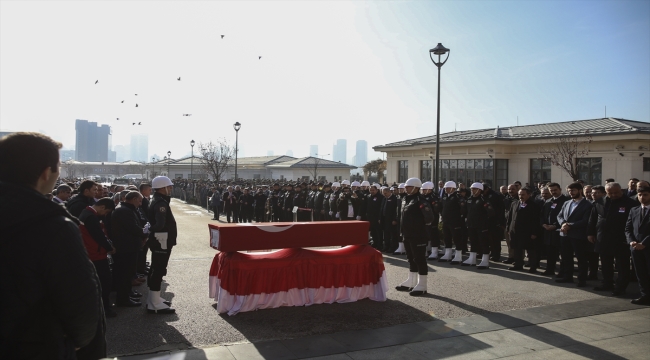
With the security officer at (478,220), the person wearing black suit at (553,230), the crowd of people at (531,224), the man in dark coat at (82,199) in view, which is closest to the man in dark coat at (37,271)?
the man in dark coat at (82,199)

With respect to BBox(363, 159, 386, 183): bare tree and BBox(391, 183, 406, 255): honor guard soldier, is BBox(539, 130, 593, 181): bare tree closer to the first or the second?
BBox(391, 183, 406, 255): honor guard soldier

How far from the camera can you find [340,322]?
7.38 meters

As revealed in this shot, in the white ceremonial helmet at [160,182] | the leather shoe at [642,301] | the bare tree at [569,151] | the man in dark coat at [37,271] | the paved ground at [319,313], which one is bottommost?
the paved ground at [319,313]

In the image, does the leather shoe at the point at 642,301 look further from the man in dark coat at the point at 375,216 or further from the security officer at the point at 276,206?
the security officer at the point at 276,206

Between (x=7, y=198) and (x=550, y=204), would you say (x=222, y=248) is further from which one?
(x=550, y=204)

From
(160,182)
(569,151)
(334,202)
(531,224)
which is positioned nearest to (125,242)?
(160,182)

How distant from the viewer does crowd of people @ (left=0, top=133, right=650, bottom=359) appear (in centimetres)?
241

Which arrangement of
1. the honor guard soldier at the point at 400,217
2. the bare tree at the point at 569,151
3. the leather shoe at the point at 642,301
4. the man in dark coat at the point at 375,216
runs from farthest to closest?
1. the bare tree at the point at 569,151
2. the man in dark coat at the point at 375,216
3. the honor guard soldier at the point at 400,217
4. the leather shoe at the point at 642,301

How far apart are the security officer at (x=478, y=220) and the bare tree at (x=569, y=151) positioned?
549 inches

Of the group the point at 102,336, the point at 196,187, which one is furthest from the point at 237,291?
the point at 196,187

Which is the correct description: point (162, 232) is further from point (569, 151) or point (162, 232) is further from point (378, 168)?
point (378, 168)

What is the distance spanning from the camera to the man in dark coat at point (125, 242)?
814 cm

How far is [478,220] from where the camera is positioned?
12844 mm

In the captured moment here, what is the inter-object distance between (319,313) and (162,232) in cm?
287
